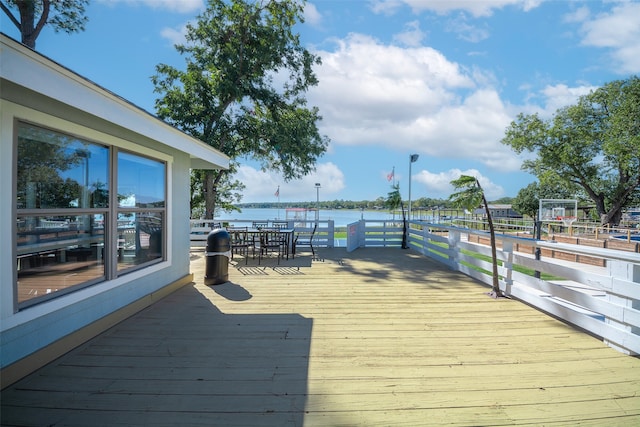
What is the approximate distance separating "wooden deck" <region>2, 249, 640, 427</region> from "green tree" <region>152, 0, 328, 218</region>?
8579 millimetres

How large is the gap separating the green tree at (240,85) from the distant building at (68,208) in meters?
7.57

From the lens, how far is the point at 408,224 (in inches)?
391

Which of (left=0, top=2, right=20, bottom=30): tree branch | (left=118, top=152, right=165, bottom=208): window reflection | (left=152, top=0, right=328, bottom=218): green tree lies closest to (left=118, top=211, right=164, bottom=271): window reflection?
(left=118, top=152, right=165, bottom=208): window reflection

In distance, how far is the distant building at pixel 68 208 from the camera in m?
2.17

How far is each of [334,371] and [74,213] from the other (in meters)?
2.80

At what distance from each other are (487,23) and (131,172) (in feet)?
27.9

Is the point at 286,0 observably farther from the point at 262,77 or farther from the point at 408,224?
the point at 408,224

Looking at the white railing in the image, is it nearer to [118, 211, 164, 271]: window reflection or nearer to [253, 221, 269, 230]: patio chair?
[118, 211, 164, 271]: window reflection

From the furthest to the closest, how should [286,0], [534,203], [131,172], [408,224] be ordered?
[534,203]
[286,0]
[408,224]
[131,172]

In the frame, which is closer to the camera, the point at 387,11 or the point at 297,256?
the point at 387,11

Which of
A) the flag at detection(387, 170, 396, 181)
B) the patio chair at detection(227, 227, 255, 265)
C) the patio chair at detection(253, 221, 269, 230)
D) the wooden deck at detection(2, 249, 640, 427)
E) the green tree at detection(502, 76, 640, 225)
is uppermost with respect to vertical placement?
the green tree at detection(502, 76, 640, 225)

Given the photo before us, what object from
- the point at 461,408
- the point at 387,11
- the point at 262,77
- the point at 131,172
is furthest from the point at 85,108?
the point at 262,77

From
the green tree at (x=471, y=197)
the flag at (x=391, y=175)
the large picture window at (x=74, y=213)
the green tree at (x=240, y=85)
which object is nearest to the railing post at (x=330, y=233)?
the green tree at (x=240, y=85)

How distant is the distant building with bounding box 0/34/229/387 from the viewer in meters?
2.17
